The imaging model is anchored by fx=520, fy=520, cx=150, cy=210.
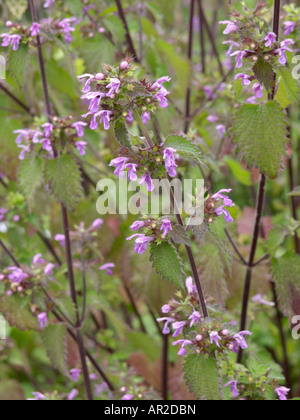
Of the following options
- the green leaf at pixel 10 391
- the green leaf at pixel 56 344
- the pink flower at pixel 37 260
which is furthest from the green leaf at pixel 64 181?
the green leaf at pixel 10 391

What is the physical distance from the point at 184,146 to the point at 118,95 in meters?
0.22

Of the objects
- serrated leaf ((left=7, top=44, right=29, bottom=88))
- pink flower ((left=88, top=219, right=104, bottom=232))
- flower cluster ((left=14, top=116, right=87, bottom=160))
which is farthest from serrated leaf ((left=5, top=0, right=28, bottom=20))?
pink flower ((left=88, top=219, right=104, bottom=232))

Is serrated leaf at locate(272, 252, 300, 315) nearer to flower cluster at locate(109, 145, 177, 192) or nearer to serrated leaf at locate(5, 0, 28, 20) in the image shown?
flower cluster at locate(109, 145, 177, 192)

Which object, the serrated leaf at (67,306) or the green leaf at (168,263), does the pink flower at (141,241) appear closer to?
the green leaf at (168,263)

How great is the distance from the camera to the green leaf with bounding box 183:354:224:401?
1508 mm

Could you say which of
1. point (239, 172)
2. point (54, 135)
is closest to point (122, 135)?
point (54, 135)

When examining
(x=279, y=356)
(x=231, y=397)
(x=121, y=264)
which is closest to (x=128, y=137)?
(x=231, y=397)

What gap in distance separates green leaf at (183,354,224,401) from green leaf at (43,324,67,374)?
680 mm

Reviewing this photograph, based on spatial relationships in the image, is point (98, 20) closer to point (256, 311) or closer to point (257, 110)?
point (257, 110)

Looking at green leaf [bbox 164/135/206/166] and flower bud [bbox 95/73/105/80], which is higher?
flower bud [bbox 95/73/105/80]

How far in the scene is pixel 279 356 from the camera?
11.3ft

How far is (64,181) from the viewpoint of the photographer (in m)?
1.95

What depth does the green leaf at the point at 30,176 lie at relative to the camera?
6.61ft

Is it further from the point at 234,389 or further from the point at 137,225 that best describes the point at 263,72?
the point at 234,389
